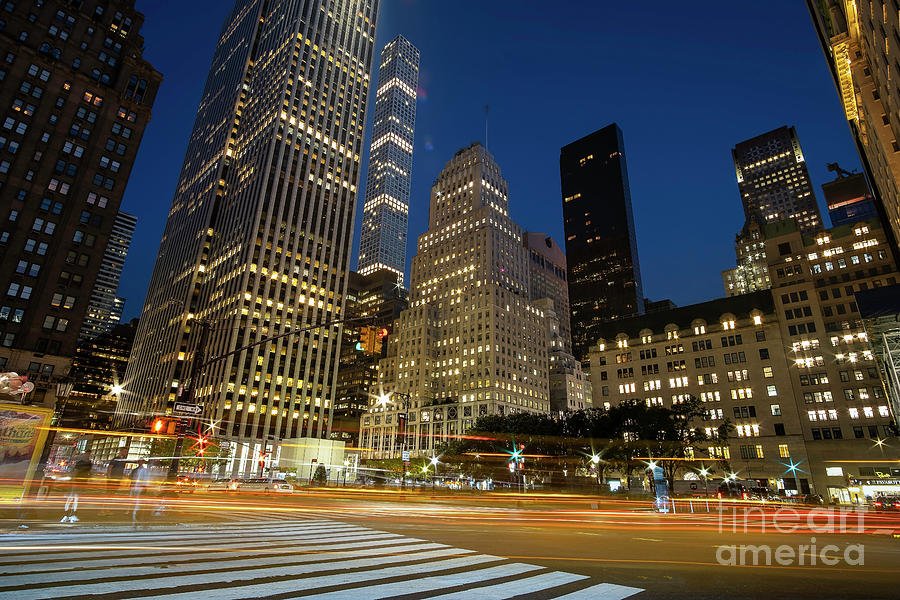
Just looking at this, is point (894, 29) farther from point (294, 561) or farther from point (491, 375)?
point (491, 375)

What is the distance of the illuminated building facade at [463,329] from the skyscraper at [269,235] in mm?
31864

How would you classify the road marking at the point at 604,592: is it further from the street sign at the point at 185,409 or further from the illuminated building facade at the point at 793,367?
the illuminated building facade at the point at 793,367

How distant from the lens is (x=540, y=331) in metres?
157

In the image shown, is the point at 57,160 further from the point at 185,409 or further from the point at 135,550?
the point at 135,550

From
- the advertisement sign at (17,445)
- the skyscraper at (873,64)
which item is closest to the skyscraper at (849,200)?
the skyscraper at (873,64)

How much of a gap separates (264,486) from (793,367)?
89.8m

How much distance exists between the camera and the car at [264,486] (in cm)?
4850

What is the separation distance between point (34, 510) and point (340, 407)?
554 feet

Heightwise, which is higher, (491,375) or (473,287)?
(473,287)

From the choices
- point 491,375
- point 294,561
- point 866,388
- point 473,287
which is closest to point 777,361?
point 866,388

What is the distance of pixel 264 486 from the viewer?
2116 inches

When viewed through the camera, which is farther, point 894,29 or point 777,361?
point 777,361

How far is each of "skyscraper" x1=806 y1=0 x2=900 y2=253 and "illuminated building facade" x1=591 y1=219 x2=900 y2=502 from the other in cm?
2707

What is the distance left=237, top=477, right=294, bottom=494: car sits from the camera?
48500 mm
